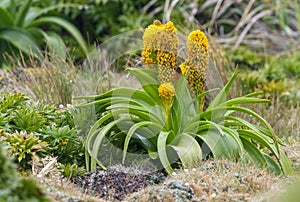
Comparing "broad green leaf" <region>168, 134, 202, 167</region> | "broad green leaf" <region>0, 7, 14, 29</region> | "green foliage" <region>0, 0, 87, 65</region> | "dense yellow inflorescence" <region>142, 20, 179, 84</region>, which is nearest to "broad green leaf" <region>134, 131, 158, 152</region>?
"broad green leaf" <region>168, 134, 202, 167</region>

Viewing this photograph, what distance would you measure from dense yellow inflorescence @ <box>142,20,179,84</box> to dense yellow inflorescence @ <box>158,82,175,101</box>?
47 mm

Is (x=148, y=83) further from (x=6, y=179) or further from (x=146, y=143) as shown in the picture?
(x=6, y=179)

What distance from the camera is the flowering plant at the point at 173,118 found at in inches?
125

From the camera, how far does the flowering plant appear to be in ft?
10.4

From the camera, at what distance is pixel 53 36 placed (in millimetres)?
7141

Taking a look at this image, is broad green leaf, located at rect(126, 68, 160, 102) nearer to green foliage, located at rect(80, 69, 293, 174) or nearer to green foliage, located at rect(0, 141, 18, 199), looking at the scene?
green foliage, located at rect(80, 69, 293, 174)

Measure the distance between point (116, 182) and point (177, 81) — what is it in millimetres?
811

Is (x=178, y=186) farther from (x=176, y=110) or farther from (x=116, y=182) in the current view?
(x=176, y=110)

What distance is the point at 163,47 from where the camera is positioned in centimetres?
321

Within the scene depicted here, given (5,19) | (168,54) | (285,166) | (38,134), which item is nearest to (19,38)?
(5,19)

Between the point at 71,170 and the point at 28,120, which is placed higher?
the point at 28,120

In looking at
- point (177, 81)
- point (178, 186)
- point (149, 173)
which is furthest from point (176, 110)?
point (178, 186)

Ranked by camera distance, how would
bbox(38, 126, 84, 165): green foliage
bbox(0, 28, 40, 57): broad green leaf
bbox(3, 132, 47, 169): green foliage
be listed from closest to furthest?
bbox(3, 132, 47, 169): green foliage, bbox(38, 126, 84, 165): green foliage, bbox(0, 28, 40, 57): broad green leaf

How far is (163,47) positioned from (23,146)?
1.06 metres
